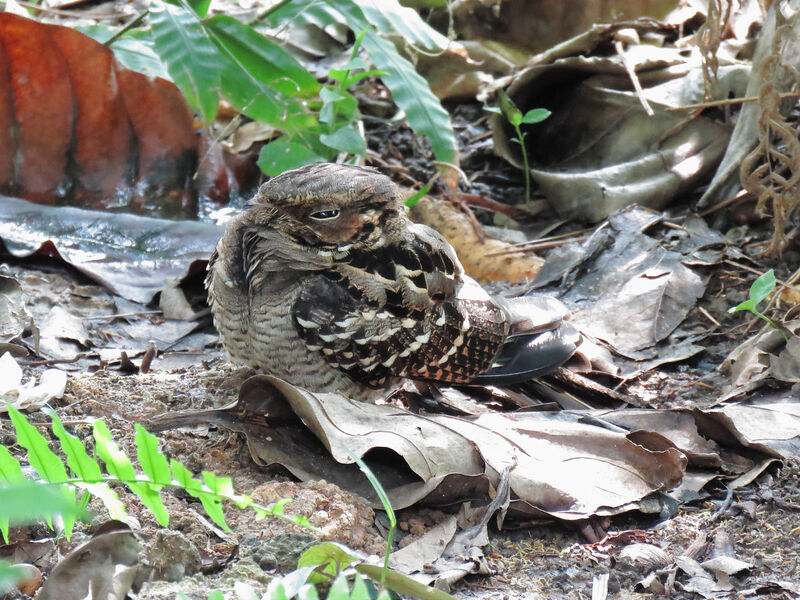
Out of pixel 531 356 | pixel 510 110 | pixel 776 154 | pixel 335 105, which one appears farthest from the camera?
pixel 510 110

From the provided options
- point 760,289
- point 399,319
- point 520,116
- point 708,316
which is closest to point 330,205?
point 399,319

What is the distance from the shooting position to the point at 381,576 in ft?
6.72

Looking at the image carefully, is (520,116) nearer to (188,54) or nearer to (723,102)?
(723,102)

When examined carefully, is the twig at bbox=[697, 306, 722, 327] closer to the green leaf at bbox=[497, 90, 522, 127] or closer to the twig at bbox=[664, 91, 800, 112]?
the twig at bbox=[664, 91, 800, 112]

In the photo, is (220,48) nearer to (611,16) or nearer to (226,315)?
(226,315)

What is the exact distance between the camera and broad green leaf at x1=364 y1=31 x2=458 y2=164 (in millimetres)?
4438

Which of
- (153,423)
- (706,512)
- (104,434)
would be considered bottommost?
(706,512)

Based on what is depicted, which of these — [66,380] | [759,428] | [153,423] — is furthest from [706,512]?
[66,380]

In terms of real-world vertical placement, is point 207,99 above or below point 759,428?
above

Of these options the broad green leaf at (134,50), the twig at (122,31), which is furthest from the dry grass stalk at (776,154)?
the twig at (122,31)

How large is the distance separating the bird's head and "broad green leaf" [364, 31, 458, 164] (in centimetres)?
110

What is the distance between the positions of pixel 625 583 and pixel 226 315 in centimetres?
167

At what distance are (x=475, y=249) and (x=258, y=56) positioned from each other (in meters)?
1.50

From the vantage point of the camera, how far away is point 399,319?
336 cm
